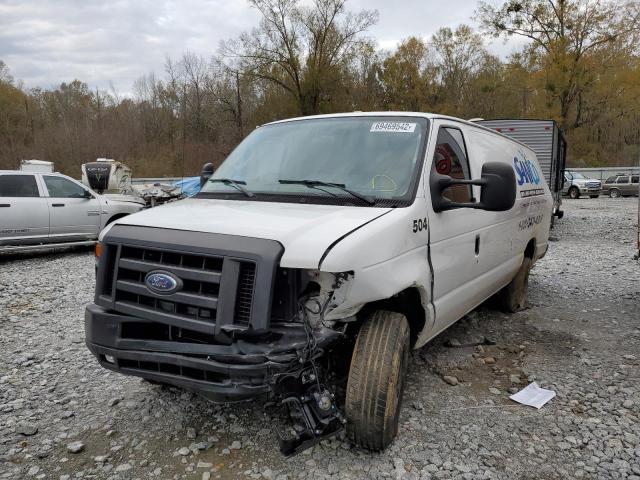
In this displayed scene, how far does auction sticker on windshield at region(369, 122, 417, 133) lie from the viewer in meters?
3.82

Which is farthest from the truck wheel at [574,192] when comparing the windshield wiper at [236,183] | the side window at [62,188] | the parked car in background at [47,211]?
the windshield wiper at [236,183]

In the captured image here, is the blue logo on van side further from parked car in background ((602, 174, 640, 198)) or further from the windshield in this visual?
parked car in background ((602, 174, 640, 198))

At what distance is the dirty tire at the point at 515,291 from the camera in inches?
233

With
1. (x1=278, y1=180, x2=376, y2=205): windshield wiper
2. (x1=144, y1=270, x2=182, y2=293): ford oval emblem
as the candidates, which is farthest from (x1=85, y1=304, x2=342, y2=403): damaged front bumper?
(x1=278, y1=180, x2=376, y2=205): windshield wiper

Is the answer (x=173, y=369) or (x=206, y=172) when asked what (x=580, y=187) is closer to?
(x=206, y=172)

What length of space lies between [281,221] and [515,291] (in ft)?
12.8

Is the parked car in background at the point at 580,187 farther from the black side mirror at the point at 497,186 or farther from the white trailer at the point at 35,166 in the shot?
the black side mirror at the point at 497,186

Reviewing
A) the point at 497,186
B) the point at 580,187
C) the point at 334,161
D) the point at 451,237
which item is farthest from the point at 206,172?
the point at 580,187

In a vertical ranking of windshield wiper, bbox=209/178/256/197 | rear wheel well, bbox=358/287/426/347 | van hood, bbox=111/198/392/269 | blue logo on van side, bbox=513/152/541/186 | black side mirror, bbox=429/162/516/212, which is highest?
blue logo on van side, bbox=513/152/541/186

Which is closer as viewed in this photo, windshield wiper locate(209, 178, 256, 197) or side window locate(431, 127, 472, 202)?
windshield wiper locate(209, 178, 256, 197)

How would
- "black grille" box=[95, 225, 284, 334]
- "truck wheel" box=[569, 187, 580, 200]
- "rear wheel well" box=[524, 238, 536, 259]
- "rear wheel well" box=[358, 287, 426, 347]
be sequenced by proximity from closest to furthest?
"black grille" box=[95, 225, 284, 334] → "rear wheel well" box=[358, 287, 426, 347] → "rear wheel well" box=[524, 238, 536, 259] → "truck wheel" box=[569, 187, 580, 200]

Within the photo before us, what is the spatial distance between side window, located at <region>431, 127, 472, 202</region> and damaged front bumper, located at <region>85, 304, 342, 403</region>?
1687mm

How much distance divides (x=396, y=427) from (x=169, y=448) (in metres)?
1.39

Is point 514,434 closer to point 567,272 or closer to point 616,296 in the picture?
point 616,296
